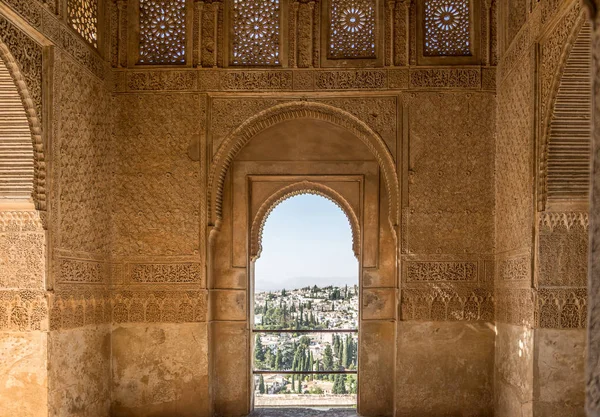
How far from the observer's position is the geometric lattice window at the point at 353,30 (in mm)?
7457

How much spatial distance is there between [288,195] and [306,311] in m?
2.26

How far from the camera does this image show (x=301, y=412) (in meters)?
7.70

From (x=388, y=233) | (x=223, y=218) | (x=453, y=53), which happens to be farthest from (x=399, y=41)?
(x=223, y=218)

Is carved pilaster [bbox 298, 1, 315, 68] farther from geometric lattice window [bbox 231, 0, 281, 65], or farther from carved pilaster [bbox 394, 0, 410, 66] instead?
carved pilaster [bbox 394, 0, 410, 66]

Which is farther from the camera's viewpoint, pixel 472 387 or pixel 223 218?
pixel 223 218

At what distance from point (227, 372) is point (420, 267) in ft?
7.86

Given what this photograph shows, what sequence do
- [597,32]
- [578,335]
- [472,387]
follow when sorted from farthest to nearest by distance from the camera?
[472,387]
[578,335]
[597,32]

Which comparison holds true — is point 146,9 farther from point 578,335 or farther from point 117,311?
point 578,335

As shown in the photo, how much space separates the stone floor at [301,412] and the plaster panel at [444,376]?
763mm

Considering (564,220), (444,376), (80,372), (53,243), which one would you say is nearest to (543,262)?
(564,220)

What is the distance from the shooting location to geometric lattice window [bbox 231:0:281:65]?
7477 mm

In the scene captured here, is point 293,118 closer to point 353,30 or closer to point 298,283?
point 353,30

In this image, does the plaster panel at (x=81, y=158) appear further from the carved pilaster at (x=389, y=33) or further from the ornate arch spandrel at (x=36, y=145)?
the carved pilaster at (x=389, y=33)

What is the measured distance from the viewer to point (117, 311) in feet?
23.7
